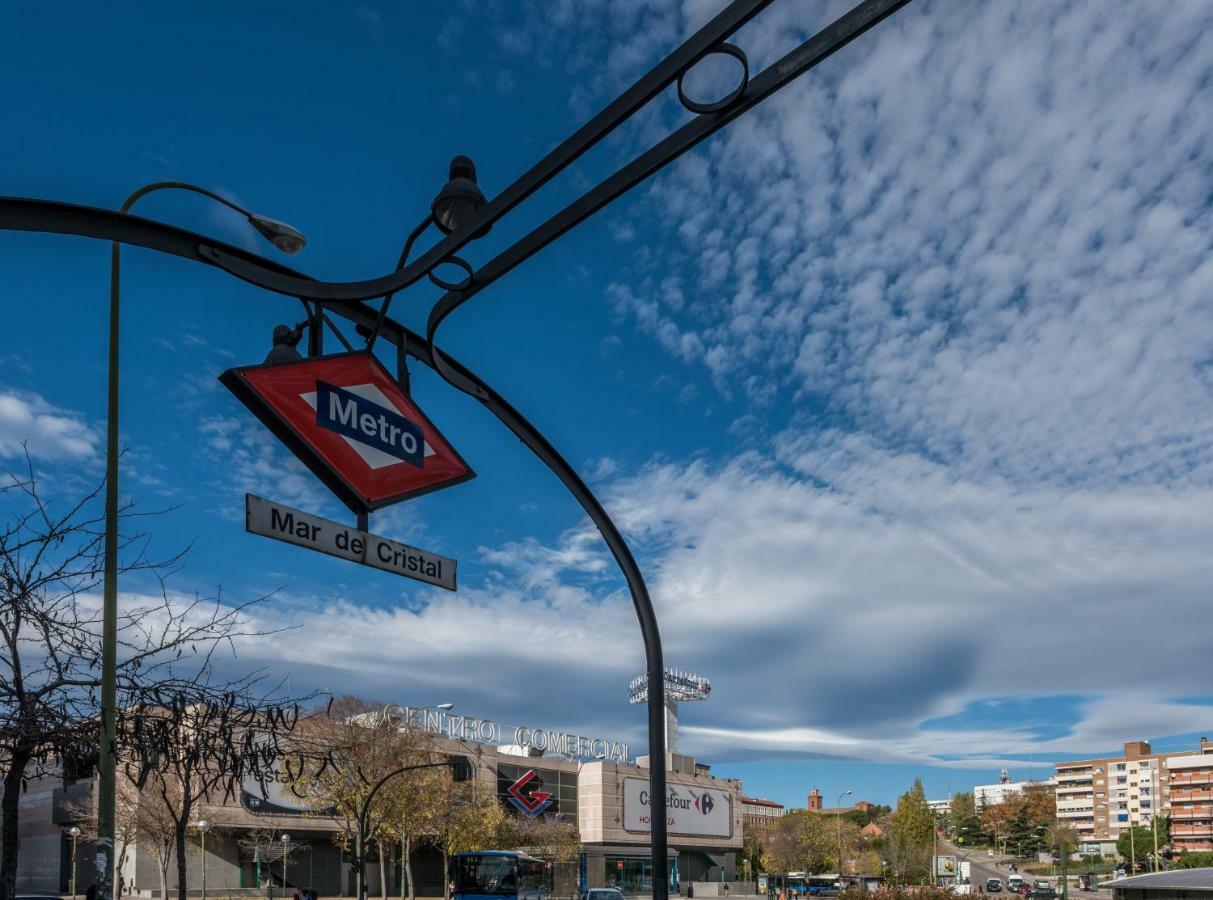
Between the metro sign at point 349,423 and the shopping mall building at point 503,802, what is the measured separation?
47478 mm

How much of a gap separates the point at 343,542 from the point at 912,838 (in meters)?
122

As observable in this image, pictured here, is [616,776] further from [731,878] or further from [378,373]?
[378,373]

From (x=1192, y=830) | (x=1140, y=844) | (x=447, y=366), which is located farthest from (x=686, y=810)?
(x=1192, y=830)

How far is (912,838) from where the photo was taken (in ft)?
374

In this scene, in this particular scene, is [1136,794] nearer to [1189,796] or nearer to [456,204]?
[1189,796]

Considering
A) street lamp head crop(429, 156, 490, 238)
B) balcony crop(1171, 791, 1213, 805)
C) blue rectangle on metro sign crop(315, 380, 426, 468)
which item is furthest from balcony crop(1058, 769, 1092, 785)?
street lamp head crop(429, 156, 490, 238)

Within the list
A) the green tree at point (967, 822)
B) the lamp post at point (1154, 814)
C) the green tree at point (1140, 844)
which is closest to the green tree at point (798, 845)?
the lamp post at point (1154, 814)

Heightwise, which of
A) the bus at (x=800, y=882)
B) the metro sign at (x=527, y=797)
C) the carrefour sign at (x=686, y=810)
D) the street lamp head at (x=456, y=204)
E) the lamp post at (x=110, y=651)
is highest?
the street lamp head at (x=456, y=204)

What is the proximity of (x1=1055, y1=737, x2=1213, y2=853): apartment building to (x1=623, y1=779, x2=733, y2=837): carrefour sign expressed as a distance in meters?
68.2

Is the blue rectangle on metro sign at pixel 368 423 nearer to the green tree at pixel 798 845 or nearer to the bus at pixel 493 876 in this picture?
the bus at pixel 493 876

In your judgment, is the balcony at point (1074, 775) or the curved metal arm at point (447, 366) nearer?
the curved metal arm at point (447, 366)

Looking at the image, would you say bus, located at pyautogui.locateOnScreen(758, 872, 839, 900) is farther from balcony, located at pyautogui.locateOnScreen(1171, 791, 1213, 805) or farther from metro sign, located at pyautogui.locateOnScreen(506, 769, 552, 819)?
Result: balcony, located at pyautogui.locateOnScreen(1171, 791, 1213, 805)

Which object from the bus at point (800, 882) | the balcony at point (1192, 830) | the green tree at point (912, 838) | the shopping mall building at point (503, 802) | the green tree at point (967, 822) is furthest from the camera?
the green tree at point (967, 822)

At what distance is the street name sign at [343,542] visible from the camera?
5.23 meters
